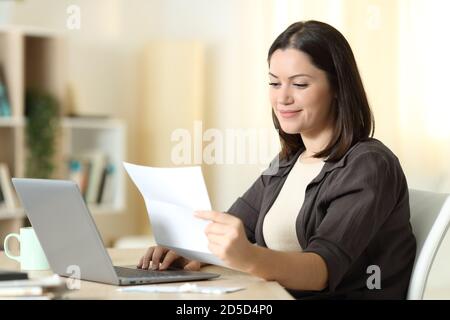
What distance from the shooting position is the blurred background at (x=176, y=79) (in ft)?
9.74

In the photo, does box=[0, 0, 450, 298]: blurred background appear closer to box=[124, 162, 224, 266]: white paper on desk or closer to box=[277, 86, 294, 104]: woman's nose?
box=[277, 86, 294, 104]: woman's nose

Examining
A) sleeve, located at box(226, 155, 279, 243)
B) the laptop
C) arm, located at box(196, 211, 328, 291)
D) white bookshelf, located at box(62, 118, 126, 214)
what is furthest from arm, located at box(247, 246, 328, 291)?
white bookshelf, located at box(62, 118, 126, 214)

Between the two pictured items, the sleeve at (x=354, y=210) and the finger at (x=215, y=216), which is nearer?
the finger at (x=215, y=216)

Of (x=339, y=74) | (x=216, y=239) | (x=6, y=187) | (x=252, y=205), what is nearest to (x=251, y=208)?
(x=252, y=205)

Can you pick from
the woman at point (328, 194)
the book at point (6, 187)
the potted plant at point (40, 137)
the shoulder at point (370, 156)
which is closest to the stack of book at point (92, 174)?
the potted plant at point (40, 137)

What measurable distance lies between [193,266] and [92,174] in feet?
8.92

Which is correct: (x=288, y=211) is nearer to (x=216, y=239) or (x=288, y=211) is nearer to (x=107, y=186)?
(x=216, y=239)

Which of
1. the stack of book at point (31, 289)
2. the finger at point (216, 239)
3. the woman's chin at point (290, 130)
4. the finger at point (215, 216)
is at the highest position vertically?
the woman's chin at point (290, 130)

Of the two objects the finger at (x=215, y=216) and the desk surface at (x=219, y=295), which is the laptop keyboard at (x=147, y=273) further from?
the finger at (x=215, y=216)

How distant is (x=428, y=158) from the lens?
2.94 meters

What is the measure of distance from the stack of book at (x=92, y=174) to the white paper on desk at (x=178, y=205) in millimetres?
2715

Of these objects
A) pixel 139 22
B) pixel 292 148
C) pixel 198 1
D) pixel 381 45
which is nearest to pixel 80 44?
pixel 139 22

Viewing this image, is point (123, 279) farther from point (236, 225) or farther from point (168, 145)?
point (168, 145)

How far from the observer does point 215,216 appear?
1229 mm
